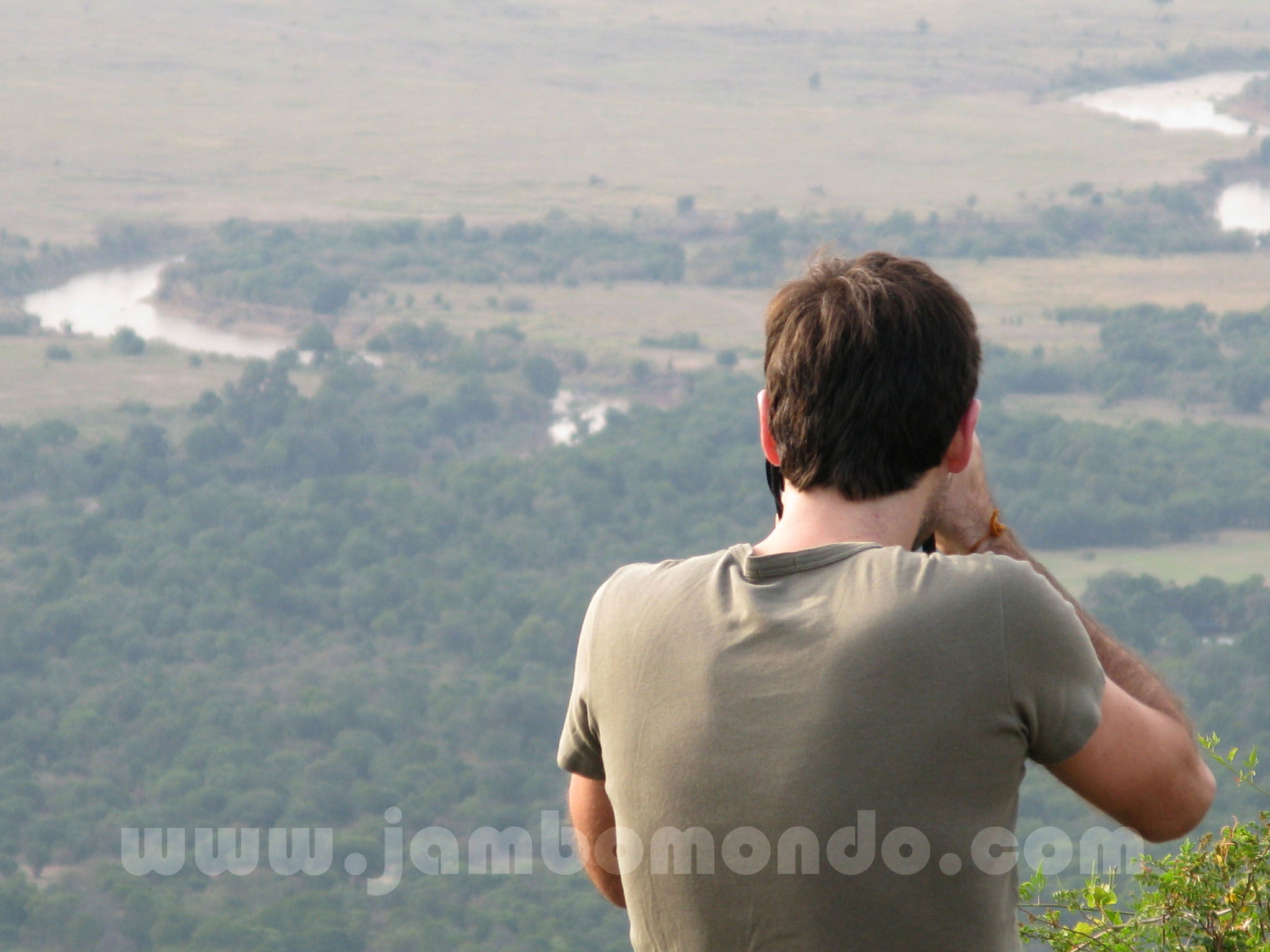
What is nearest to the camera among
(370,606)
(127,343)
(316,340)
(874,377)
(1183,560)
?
(874,377)

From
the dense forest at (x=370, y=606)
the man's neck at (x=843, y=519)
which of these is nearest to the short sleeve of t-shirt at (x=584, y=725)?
the man's neck at (x=843, y=519)

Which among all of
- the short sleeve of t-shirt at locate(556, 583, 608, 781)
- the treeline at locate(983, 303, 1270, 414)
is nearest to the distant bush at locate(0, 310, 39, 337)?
the treeline at locate(983, 303, 1270, 414)

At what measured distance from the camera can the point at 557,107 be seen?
7612 centimetres

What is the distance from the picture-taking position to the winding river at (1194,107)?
69.6 meters

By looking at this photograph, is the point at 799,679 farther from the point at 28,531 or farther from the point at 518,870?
the point at 28,531

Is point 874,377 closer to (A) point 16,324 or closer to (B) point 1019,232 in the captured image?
(A) point 16,324

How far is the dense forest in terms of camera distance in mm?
26500

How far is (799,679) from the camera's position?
4.37 feet

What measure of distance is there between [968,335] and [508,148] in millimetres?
71002

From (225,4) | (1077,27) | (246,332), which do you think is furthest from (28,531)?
(1077,27)

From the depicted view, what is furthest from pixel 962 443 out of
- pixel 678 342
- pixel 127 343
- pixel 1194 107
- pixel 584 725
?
pixel 1194 107

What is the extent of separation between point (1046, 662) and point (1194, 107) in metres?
86.9

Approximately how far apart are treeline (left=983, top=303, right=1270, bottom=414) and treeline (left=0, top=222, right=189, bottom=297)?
3358 centimetres

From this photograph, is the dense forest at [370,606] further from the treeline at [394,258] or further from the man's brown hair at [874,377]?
the man's brown hair at [874,377]
